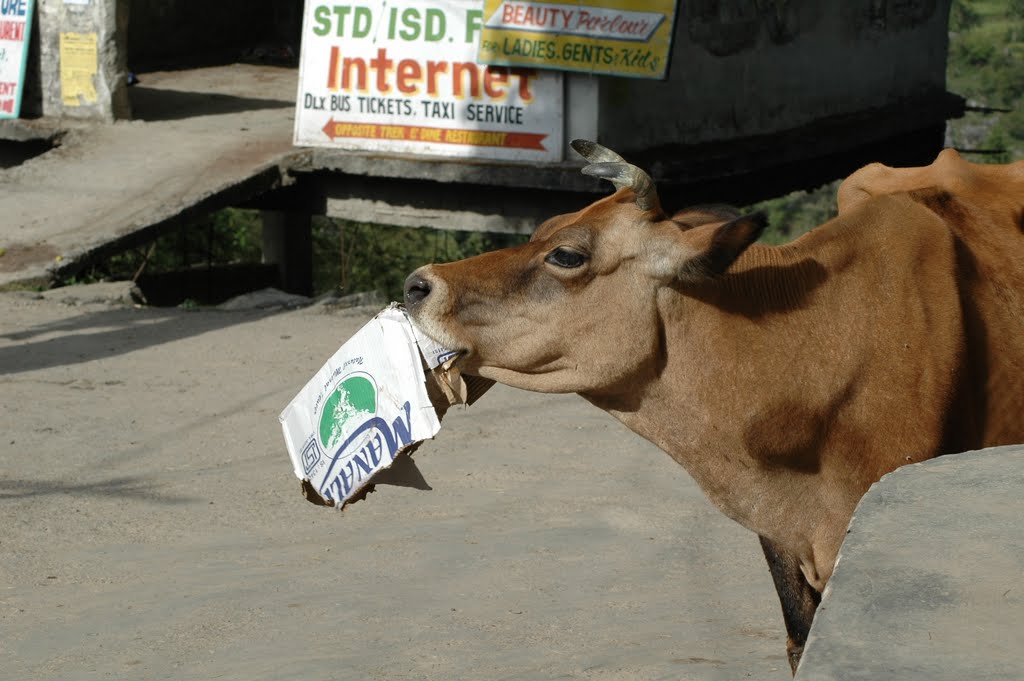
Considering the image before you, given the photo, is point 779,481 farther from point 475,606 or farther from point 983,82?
point 983,82

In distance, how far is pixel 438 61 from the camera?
12.1m

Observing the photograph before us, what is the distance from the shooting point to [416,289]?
398 cm

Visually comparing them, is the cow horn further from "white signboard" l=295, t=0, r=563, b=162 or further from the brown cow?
"white signboard" l=295, t=0, r=563, b=162

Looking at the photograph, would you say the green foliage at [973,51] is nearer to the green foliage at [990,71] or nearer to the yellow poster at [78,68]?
the green foliage at [990,71]

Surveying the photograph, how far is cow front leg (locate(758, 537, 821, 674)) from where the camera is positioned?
423cm

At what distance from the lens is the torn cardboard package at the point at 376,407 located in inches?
165

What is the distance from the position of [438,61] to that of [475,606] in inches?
296

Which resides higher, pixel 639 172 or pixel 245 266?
pixel 639 172

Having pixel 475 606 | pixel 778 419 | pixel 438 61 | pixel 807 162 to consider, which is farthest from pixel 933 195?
pixel 807 162

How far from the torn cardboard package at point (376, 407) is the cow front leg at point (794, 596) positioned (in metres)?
1.02

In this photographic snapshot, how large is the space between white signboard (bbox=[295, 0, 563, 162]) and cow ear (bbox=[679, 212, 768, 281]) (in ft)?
26.2

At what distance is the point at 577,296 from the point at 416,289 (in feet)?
1.46

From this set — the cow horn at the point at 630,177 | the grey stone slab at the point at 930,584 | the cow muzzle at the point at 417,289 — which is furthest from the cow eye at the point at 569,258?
the grey stone slab at the point at 930,584

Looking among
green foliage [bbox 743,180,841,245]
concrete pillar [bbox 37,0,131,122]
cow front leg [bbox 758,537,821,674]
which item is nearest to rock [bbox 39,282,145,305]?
concrete pillar [bbox 37,0,131,122]
